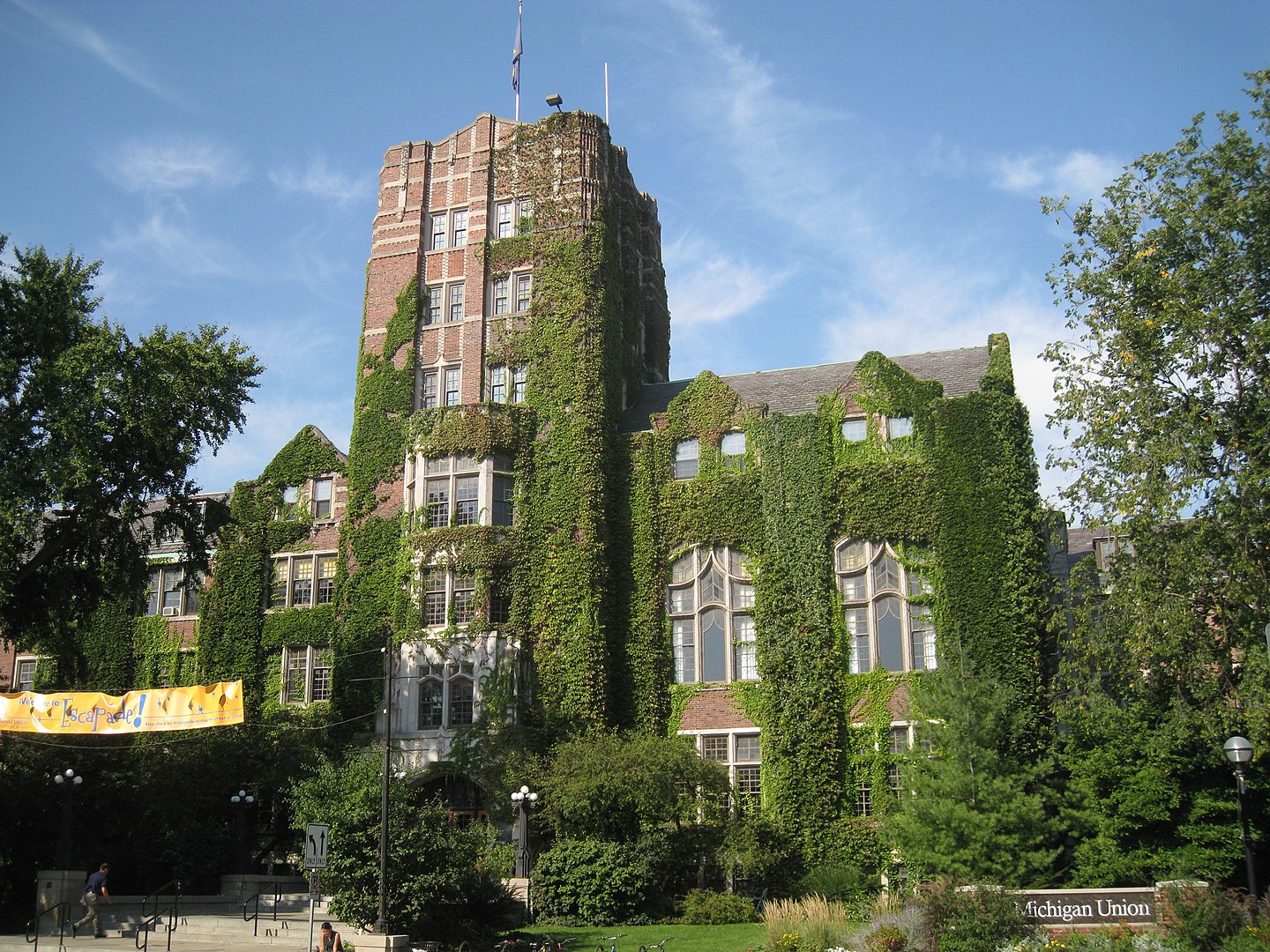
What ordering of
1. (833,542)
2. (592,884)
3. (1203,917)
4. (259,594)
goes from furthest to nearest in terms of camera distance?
(259,594) → (833,542) → (592,884) → (1203,917)

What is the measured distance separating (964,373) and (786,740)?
14713mm

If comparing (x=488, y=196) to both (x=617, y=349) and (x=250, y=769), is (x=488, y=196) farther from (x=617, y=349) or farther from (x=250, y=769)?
(x=250, y=769)

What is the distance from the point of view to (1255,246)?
2959 centimetres

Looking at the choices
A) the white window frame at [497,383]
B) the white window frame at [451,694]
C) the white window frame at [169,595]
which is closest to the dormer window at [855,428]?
the white window frame at [497,383]

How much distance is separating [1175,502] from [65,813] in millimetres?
31624

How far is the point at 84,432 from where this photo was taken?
33375 mm

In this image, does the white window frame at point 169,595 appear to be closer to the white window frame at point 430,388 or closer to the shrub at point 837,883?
the white window frame at point 430,388

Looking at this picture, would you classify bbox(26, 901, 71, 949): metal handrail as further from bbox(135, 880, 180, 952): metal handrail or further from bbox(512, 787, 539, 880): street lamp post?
bbox(512, 787, 539, 880): street lamp post

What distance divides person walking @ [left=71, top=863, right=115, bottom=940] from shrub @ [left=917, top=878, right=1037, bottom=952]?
2073 centimetres

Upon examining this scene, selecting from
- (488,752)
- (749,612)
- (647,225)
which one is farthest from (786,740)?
(647,225)

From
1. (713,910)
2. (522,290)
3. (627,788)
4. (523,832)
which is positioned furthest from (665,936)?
(522,290)

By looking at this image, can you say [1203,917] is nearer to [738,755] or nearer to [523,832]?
[738,755]

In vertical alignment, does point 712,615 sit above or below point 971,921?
above

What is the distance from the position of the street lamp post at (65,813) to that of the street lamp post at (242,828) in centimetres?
492
